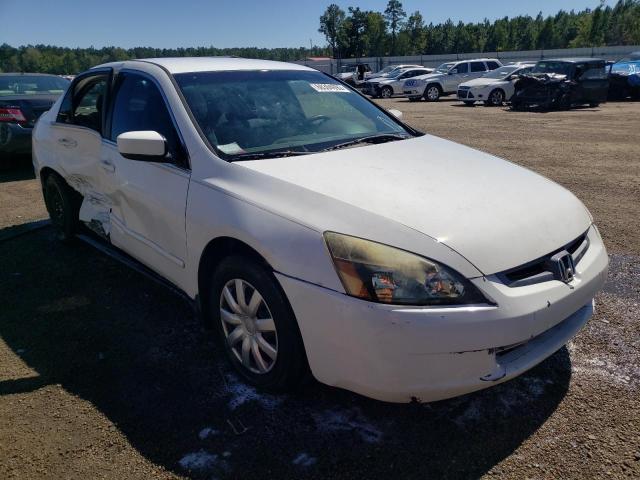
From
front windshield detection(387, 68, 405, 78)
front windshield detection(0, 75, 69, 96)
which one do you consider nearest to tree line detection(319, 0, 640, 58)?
front windshield detection(387, 68, 405, 78)

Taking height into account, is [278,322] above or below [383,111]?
below

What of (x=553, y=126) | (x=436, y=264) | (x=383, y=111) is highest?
(x=383, y=111)

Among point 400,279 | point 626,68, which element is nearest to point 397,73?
point 626,68

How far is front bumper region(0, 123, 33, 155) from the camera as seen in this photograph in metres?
7.88

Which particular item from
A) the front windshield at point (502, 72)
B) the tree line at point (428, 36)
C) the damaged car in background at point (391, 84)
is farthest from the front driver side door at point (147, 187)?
the tree line at point (428, 36)

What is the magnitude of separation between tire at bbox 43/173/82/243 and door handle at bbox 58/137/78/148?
335 mm

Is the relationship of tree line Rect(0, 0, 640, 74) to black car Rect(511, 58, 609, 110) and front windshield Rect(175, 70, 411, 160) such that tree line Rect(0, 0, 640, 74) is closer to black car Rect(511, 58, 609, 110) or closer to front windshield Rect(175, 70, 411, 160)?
black car Rect(511, 58, 609, 110)

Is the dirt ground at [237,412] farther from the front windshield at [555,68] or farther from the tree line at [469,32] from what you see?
the tree line at [469,32]

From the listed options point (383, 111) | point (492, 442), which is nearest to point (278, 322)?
point (492, 442)

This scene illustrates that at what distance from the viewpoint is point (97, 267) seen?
443cm

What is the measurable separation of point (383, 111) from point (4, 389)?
3032mm

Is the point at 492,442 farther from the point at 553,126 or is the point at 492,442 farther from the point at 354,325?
the point at 553,126

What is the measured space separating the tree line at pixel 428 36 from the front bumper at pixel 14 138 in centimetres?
8149

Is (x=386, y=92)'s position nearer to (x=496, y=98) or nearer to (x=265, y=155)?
(x=496, y=98)
